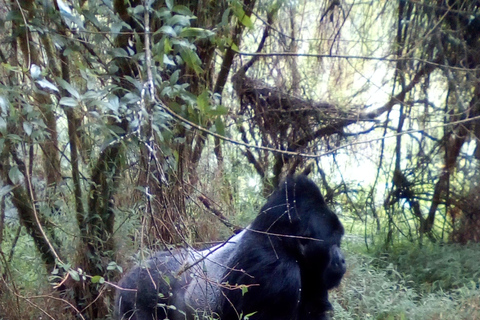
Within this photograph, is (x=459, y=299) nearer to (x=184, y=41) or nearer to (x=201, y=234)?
(x=201, y=234)

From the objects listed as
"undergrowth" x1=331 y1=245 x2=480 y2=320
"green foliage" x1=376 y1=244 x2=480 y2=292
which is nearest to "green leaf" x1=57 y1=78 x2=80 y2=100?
"undergrowth" x1=331 y1=245 x2=480 y2=320

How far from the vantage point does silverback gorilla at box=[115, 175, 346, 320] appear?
239 cm

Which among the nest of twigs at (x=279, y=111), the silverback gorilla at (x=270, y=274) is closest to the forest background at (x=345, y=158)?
the nest of twigs at (x=279, y=111)

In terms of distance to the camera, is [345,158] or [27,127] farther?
[345,158]

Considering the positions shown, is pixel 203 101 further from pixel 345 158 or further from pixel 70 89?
pixel 345 158

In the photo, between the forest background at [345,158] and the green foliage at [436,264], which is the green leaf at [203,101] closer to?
the forest background at [345,158]

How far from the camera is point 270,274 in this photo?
7.87 feet

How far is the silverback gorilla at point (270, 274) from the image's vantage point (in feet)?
7.85

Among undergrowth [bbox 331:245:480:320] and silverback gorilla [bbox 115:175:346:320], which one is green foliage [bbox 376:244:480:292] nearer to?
undergrowth [bbox 331:245:480:320]

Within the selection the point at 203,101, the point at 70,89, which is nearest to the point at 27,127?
the point at 70,89

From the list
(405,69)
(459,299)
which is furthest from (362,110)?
(459,299)

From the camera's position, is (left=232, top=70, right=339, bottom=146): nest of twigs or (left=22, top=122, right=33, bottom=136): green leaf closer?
(left=22, top=122, right=33, bottom=136): green leaf

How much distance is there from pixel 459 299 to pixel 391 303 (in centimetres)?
40

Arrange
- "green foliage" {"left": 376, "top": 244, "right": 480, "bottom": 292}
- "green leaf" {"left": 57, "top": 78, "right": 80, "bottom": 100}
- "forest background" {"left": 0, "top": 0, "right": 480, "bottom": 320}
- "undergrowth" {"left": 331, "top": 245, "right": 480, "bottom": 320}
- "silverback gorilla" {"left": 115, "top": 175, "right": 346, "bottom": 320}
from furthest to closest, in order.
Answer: "green foliage" {"left": 376, "top": 244, "right": 480, "bottom": 292}
"undergrowth" {"left": 331, "top": 245, "right": 480, "bottom": 320}
"forest background" {"left": 0, "top": 0, "right": 480, "bottom": 320}
"silverback gorilla" {"left": 115, "top": 175, "right": 346, "bottom": 320}
"green leaf" {"left": 57, "top": 78, "right": 80, "bottom": 100}
